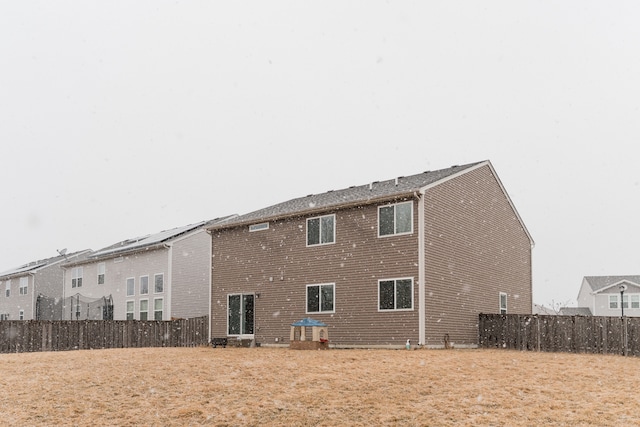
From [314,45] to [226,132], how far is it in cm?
4021

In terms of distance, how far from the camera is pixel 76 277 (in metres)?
45.0

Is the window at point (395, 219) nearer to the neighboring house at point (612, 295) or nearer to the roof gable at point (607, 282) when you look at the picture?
the neighboring house at point (612, 295)

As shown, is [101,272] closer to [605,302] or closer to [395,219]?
[395,219]

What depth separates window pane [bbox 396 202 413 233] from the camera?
873 inches

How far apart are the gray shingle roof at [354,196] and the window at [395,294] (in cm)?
296

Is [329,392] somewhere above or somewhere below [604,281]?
below

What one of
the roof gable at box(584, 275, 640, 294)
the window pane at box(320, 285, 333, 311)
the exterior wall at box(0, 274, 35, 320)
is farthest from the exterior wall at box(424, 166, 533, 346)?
the exterior wall at box(0, 274, 35, 320)

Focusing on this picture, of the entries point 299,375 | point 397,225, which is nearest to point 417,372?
point 299,375

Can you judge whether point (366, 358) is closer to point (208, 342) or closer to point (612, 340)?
point (612, 340)

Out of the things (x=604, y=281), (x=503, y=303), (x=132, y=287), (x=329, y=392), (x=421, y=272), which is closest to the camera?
(x=329, y=392)

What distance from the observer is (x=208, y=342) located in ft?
95.9

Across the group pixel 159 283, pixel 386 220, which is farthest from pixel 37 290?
pixel 386 220

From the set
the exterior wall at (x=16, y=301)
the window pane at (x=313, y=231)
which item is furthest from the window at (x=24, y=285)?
the window pane at (x=313, y=231)

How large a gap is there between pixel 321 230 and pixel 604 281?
4739 cm
